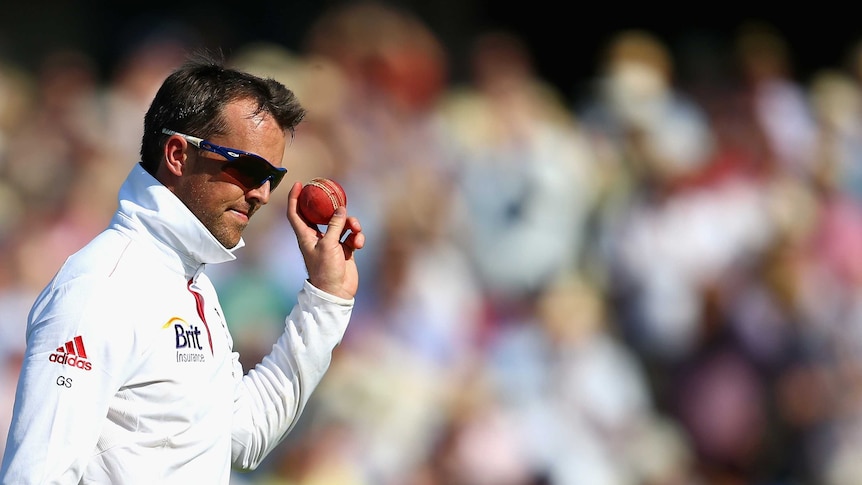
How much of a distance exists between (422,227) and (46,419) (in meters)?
5.30

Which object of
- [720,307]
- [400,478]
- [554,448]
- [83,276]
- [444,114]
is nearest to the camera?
[83,276]

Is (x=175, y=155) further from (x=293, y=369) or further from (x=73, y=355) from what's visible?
(x=293, y=369)

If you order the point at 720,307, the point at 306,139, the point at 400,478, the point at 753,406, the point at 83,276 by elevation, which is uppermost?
the point at 83,276

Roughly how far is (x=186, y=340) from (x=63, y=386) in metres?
0.37

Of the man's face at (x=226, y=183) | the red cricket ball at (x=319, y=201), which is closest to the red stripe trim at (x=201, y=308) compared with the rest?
the man's face at (x=226, y=183)

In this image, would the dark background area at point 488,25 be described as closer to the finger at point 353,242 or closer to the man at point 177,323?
the finger at point 353,242

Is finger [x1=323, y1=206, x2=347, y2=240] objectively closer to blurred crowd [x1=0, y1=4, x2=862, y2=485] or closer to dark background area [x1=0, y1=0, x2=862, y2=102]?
blurred crowd [x1=0, y1=4, x2=862, y2=485]

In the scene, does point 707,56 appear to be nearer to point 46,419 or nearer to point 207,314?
point 207,314

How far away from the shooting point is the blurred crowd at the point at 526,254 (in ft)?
23.6

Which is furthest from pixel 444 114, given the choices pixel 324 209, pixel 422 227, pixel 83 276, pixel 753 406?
pixel 83 276

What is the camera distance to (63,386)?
8.49ft

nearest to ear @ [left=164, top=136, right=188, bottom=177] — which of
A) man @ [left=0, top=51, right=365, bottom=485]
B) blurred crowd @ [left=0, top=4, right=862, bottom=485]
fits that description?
man @ [left=0, top=51, right=365, bottom=485]

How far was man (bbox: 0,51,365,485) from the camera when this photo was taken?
261 centimetres

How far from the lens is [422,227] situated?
779cm
